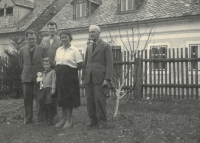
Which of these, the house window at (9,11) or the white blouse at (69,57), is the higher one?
the house window at (9,11)

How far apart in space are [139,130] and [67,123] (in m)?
1.46

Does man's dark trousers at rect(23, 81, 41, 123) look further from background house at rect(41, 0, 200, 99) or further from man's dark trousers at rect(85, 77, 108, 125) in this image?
background house at rect(41, 0, 200, 99)

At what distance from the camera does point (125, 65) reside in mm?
10180

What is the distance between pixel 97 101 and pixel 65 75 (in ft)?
2.70

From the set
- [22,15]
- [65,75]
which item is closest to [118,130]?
[65,75]

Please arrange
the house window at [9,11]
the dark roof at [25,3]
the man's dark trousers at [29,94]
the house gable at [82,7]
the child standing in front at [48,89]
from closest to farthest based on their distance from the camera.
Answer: the child standing in front at [48,89] < the man's dark trousers at [29,94] < the house gable at [82,7] < the dark roof at [25,3] < the house window at [9,11]

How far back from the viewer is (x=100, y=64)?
5.61 meters

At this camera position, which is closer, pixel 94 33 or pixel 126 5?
pixel 94 33

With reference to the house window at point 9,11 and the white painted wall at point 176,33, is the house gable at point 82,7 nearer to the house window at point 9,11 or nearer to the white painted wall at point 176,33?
the white painted wall at point 176,33

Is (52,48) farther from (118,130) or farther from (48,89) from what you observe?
(118,130)

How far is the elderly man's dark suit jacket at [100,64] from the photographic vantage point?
5.55 m

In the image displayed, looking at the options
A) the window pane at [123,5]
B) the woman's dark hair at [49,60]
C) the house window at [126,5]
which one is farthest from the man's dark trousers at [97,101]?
the window pane at [123,5]

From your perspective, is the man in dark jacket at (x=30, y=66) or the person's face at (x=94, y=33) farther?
the man in dark jacket at (x=30, y=66)

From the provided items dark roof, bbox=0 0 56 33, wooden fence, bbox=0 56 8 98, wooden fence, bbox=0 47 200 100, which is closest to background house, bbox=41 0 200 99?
wooden fence, bbox=0 47 200 100
